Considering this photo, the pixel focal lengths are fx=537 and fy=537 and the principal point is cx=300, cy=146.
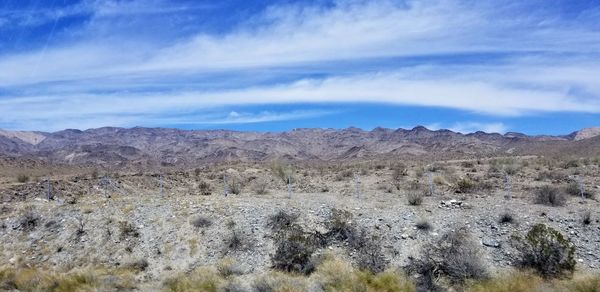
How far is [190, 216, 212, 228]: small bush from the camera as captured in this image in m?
26.6

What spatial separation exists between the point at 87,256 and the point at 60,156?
6599 inches

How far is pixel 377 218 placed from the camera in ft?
85.0

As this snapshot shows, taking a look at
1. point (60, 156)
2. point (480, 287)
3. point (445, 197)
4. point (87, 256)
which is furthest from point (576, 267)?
point (60, 156)

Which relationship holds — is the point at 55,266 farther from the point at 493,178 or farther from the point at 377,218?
the point at 493,178

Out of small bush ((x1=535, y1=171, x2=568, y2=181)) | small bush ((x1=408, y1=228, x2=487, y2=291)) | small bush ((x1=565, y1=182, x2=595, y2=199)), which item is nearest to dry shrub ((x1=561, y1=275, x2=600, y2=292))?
small bush ((x1=408, y1=228, x2=487, y2=291))

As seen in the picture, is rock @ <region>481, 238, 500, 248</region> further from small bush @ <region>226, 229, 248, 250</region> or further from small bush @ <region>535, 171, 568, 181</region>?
small bush @ <region>535, 171, 568, 181</region>

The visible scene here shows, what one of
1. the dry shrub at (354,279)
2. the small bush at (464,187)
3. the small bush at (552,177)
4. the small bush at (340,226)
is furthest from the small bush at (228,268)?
the small bush at (552,177)

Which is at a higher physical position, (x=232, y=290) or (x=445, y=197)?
(x=445, y=197)

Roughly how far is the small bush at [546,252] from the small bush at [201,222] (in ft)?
47.2

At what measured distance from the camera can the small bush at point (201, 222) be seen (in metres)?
26.6

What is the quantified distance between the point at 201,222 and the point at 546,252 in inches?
617

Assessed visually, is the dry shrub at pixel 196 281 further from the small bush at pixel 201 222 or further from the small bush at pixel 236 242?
the small bush at pixel 201 222

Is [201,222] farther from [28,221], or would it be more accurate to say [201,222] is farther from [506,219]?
[506,219]

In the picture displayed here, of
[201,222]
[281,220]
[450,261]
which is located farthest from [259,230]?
[450,261]
